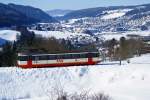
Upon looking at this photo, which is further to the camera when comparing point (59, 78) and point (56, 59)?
point (56, 59)

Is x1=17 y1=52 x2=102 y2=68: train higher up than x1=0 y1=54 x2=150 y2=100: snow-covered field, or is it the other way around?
x1=17 y1=52 x2=102 y2=68: train

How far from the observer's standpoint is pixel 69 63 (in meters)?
52.3

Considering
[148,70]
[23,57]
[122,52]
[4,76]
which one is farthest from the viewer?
[122,52]

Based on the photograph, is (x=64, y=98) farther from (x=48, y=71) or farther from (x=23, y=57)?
(x=23, y=57)

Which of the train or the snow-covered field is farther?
the train

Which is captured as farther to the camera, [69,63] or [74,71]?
[69,63]

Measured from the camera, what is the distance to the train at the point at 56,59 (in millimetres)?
50406

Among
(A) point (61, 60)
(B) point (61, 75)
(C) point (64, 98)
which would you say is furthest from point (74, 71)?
(C) point (64, 98)

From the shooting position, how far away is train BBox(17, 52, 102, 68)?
165 feet

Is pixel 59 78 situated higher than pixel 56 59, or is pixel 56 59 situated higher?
pixel 56 59

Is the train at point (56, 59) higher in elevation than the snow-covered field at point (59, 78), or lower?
higher

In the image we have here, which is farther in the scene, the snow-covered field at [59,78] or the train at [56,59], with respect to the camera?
the train at [56,59]

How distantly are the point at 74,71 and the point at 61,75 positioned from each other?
5.13 ft

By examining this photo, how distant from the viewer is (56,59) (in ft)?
169
